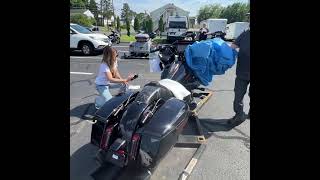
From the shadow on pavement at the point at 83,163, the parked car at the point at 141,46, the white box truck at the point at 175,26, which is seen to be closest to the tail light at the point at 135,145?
the shadow on pavement at the point at 83,163

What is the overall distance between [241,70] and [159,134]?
2.51 metres

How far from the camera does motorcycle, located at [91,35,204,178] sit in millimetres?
2986

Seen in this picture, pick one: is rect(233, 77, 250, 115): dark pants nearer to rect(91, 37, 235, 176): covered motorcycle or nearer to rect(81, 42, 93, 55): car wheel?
rect(91, 37, 235, 176): covered motorcycle

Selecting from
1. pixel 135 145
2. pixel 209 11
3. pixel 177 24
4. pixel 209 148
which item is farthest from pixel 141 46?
pixel 209 11

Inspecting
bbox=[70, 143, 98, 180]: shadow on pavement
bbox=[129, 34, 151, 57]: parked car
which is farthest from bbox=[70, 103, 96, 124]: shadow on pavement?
bbox=[129, 34, 151, 57]: parked car

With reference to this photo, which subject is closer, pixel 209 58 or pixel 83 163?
pixel 83 163

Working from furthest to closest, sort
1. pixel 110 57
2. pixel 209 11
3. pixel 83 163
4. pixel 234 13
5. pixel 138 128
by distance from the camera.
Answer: pixel 209 11, pixel 234 13, pixel 110 57, pixel 83 163, pixel 138 128

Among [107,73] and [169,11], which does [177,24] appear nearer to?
[107,73]

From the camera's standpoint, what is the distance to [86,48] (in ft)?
46.8

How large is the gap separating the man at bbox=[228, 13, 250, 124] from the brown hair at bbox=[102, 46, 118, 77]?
2032 mm

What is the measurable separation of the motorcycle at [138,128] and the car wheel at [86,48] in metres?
11.0

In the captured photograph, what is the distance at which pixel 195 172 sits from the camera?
3611 mm
